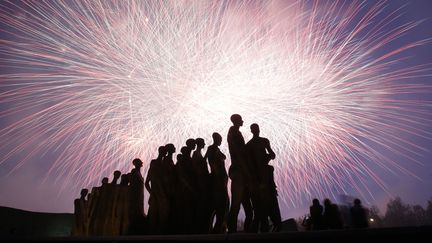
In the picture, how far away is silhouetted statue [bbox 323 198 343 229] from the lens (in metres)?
9.87

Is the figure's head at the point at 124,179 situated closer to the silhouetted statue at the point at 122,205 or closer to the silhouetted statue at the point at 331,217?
the silhouetted statue at the point at 122,205

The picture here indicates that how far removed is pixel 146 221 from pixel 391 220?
9079 centimetres

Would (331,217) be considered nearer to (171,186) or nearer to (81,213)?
(171,186)

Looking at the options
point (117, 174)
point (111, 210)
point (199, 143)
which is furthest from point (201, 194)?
point (111, 210)

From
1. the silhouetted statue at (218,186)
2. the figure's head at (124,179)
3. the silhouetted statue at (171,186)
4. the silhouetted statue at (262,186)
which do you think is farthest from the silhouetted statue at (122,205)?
the silhouetted statue at (262,186)

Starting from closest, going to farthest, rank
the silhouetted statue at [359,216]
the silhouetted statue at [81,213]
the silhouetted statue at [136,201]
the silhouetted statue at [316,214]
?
the silhouetted statue at [136,201] < the silhouetted statue at [316,214] < the silhouetted statue at [359,216] < the silhouetted statue at [81,213]

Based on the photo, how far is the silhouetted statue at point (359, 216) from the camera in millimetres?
10438

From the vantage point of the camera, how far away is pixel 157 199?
818 centimetres

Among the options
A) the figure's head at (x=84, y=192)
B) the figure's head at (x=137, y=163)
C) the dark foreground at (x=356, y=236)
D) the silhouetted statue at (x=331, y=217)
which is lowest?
the dark foreground at (x=356, y=236)

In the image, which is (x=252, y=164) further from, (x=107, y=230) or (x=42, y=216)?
(x=42, y=216)

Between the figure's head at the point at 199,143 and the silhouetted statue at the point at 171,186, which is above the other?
the figure's head at the point at 199,143

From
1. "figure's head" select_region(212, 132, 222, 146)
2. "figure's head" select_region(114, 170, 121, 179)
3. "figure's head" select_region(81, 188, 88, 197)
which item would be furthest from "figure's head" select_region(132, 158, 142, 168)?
"figure's head" select_region(81, 188, 88, 197)

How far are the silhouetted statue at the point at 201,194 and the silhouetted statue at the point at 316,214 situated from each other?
13.3ft

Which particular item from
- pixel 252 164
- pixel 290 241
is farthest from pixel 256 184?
pixel 290 241
